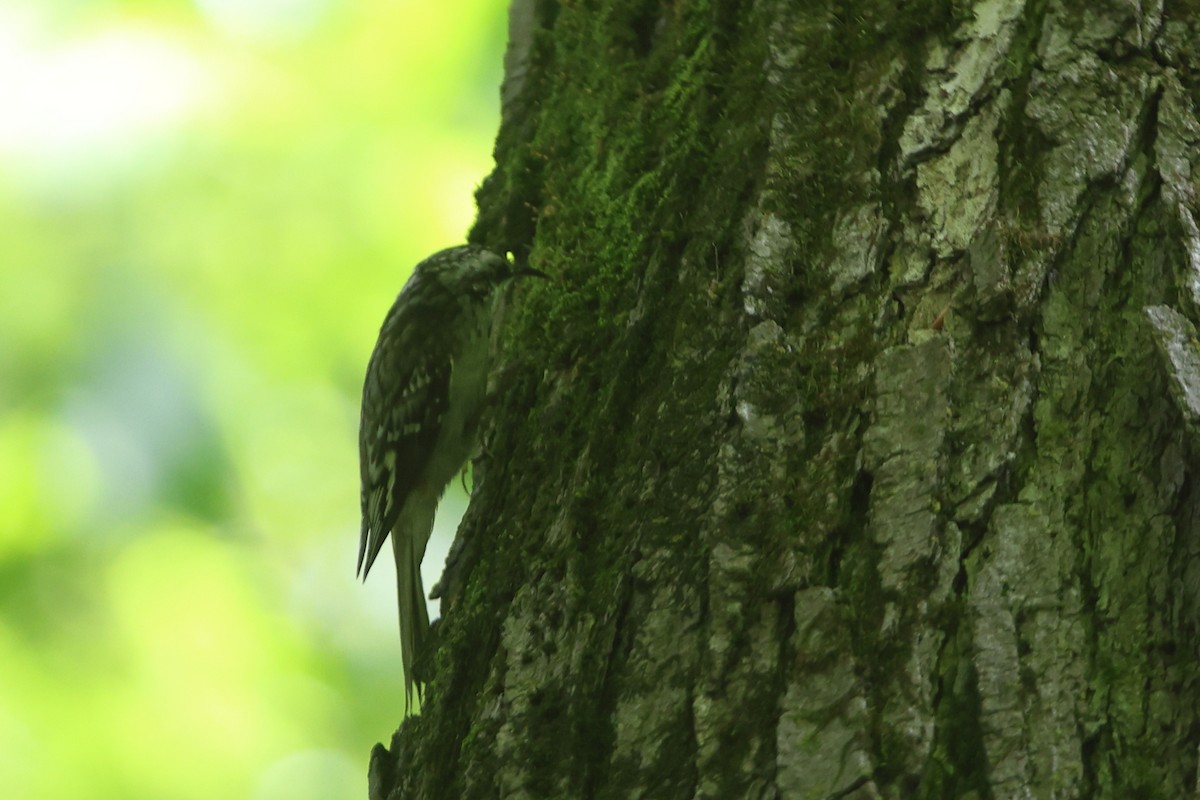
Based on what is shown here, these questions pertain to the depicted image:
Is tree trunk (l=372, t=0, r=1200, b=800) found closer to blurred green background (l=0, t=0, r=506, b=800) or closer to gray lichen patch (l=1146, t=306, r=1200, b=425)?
gray lichen patch (l=1146, t=306, r=1200, b=425)

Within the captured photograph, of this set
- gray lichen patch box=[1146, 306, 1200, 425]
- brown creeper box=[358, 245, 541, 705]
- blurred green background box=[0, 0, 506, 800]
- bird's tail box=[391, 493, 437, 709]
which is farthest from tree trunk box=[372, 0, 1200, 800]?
blurred green background box=[0, 0, 506, 800]

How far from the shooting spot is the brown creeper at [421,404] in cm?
293

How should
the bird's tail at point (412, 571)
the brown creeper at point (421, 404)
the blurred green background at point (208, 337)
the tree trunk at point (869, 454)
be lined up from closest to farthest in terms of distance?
the tree trunk at point (869, 454) < the bird's tail at point (412, 571) < the brown creeper at point (421, 404) < the blurred green background at point (208, 337)

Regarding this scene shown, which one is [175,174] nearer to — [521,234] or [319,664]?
[319,664]

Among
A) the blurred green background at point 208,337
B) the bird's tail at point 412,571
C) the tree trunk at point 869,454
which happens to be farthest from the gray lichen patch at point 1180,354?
the blurred green background at point 208,337

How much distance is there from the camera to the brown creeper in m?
2.93

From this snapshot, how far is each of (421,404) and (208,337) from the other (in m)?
1.29

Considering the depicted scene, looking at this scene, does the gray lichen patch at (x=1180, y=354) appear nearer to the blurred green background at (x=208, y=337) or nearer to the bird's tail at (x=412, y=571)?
the bird's tail at (x=412, y=571)

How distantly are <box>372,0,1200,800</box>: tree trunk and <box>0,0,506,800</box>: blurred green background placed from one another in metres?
2.30

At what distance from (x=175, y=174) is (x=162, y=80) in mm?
329

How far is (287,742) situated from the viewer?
3.78 meters

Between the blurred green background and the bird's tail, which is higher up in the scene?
the blurred green background

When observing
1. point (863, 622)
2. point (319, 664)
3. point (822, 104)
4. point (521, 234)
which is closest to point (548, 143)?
point (521, 234)

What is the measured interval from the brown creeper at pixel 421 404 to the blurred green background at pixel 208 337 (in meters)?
0.85
